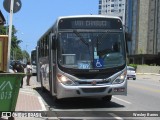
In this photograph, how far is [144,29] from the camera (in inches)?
4811

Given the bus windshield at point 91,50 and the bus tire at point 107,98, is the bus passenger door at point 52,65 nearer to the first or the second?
the bus windshield at point 91,50

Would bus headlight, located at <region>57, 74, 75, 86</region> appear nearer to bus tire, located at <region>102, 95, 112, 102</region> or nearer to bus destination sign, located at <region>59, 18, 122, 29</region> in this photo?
bus destination sign, located at <region>59, 18, 122, 29</region>

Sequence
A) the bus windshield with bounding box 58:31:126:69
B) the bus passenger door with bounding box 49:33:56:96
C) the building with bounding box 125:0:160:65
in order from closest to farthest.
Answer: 1. the bus windshield with bounding box 58:31:126:69
2. the bus passenger door with bounding box 49:33:56:96
3. the building with bounding box 125:0:160:65

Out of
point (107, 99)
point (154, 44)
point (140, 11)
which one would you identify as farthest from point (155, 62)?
point (107, 99)

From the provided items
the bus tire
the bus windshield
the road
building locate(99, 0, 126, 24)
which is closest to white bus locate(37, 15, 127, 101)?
the bus windshield

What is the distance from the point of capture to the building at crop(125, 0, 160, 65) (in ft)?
376

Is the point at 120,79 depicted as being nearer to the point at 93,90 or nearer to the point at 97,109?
the point at 93,90

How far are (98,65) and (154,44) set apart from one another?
10116 centimetres

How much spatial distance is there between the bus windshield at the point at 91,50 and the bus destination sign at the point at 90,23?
260 millimetres

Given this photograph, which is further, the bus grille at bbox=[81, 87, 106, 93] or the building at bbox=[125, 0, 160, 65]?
the building at bbox=[125, 0, 160, 65]

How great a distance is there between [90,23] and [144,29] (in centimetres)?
10717

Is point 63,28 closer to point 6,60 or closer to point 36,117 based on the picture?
point 36,117

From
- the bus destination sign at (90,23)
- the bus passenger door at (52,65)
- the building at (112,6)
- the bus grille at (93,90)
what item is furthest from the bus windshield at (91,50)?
the building at (112,6)

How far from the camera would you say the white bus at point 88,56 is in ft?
52.0
